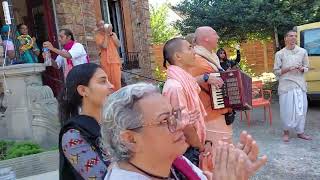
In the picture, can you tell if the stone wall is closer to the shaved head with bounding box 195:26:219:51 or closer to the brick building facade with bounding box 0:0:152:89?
the brick building facade with bounding box 0:0:152:89

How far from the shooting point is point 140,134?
1684 millimetres

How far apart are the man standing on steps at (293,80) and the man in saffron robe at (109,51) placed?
2622mm

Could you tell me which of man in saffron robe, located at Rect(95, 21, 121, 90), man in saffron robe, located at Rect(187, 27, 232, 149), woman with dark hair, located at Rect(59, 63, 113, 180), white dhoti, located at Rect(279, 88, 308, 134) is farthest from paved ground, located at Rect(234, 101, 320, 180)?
woman with dark hair, located at Rect(59, 63, 113, 180)

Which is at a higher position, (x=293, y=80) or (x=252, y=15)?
(x=252, y=15)

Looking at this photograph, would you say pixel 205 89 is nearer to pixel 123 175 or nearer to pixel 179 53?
pixel 179 53

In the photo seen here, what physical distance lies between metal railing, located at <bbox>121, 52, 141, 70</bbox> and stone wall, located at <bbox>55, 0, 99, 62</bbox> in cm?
162

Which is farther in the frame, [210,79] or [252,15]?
[252,15]

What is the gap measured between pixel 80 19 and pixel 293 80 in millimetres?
4842

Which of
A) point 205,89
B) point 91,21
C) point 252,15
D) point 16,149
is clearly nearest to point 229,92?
point 205,89

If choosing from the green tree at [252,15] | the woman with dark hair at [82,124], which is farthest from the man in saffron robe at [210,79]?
the green tree at [252,15]

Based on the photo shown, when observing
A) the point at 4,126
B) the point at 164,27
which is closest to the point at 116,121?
the point at 4,126

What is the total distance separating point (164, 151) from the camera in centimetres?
171

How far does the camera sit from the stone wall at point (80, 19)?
887 cm

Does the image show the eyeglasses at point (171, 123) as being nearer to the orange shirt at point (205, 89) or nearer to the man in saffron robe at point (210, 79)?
the man in saffron robe at point (210, 79)
